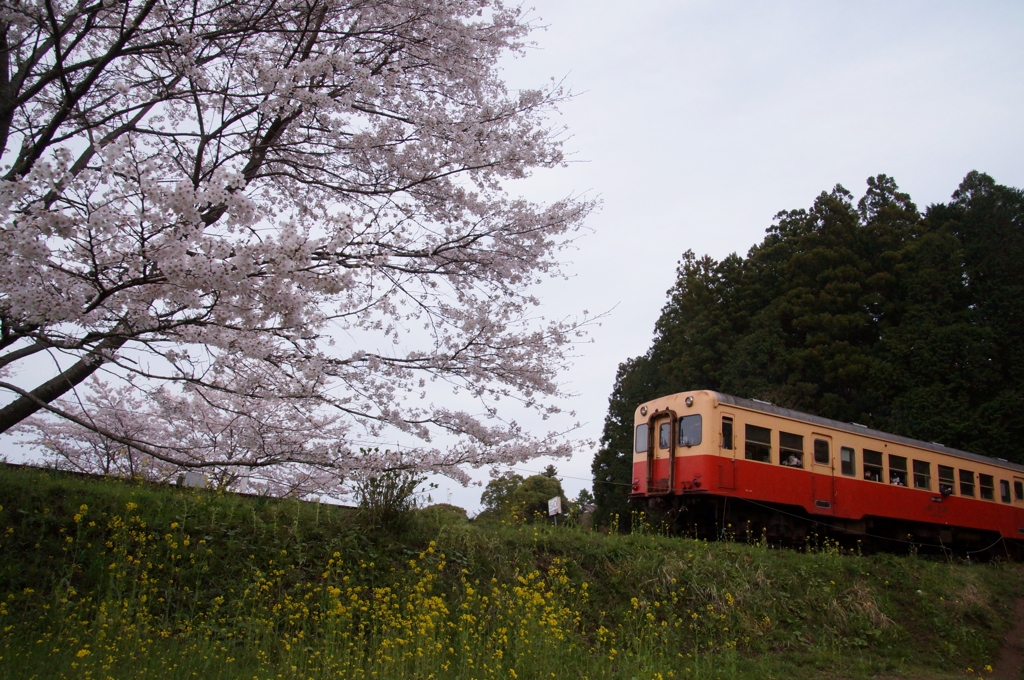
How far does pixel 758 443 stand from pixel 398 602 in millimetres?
6978

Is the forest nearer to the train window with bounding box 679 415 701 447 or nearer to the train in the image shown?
the train

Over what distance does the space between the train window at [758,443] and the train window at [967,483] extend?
5403 mm

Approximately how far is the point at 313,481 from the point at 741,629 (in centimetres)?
528

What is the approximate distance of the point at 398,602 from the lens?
558cm

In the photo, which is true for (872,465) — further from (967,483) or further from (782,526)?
(967,483)

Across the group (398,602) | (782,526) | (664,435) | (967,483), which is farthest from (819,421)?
(398,602)

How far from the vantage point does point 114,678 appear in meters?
3.64

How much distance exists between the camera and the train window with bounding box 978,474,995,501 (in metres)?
13.9

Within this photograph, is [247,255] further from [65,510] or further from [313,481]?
[313,481]

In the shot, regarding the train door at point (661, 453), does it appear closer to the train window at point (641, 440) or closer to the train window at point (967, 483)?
the train window at point (641, 440)

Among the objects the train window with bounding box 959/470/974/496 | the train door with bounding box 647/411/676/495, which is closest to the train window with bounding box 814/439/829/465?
the train door with bounding box 647/411/676/495

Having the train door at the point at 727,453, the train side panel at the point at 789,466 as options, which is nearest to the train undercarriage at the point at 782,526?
the train side panel at the point at 789,466

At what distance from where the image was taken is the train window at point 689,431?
10.7m

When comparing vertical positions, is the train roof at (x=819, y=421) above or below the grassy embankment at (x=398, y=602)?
above
